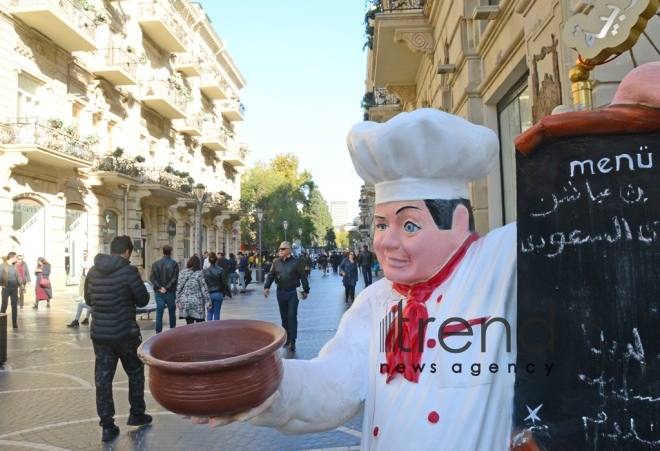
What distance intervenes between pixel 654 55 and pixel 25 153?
1765 cm

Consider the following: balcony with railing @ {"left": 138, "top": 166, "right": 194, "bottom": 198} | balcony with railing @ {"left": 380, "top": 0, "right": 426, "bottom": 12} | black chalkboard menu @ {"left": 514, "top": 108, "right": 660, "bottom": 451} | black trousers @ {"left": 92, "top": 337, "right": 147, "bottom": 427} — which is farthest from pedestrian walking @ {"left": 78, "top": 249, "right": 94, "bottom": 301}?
black chalkboard menu @ {"left": 514, "top": 108, "right": 660, "bottom": 451}

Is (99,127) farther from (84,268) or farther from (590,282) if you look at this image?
(590,282)

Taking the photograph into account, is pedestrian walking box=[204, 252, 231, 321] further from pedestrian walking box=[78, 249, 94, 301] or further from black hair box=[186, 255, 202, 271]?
pedestrian walking box=[78, 249, 94, 301]

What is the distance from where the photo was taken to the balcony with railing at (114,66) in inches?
839

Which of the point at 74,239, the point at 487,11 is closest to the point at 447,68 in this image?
the point at 487,11

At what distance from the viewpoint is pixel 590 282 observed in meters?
1.30

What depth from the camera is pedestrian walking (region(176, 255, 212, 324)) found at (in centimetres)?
769

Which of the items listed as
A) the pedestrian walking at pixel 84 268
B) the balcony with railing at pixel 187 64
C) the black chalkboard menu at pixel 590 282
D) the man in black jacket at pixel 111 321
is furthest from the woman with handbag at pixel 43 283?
the balcony with railing at pixel 187 64

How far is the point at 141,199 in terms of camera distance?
25469 millimetres

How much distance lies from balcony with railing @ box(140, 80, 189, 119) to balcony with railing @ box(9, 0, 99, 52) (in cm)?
552

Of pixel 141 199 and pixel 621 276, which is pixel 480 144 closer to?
pixel 621 276

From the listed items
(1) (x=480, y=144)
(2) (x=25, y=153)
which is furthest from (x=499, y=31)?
(2) (x=25, y=153)

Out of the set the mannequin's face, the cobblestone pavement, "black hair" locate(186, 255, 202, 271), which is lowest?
the cobblestone pavement

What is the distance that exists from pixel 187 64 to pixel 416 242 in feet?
102
